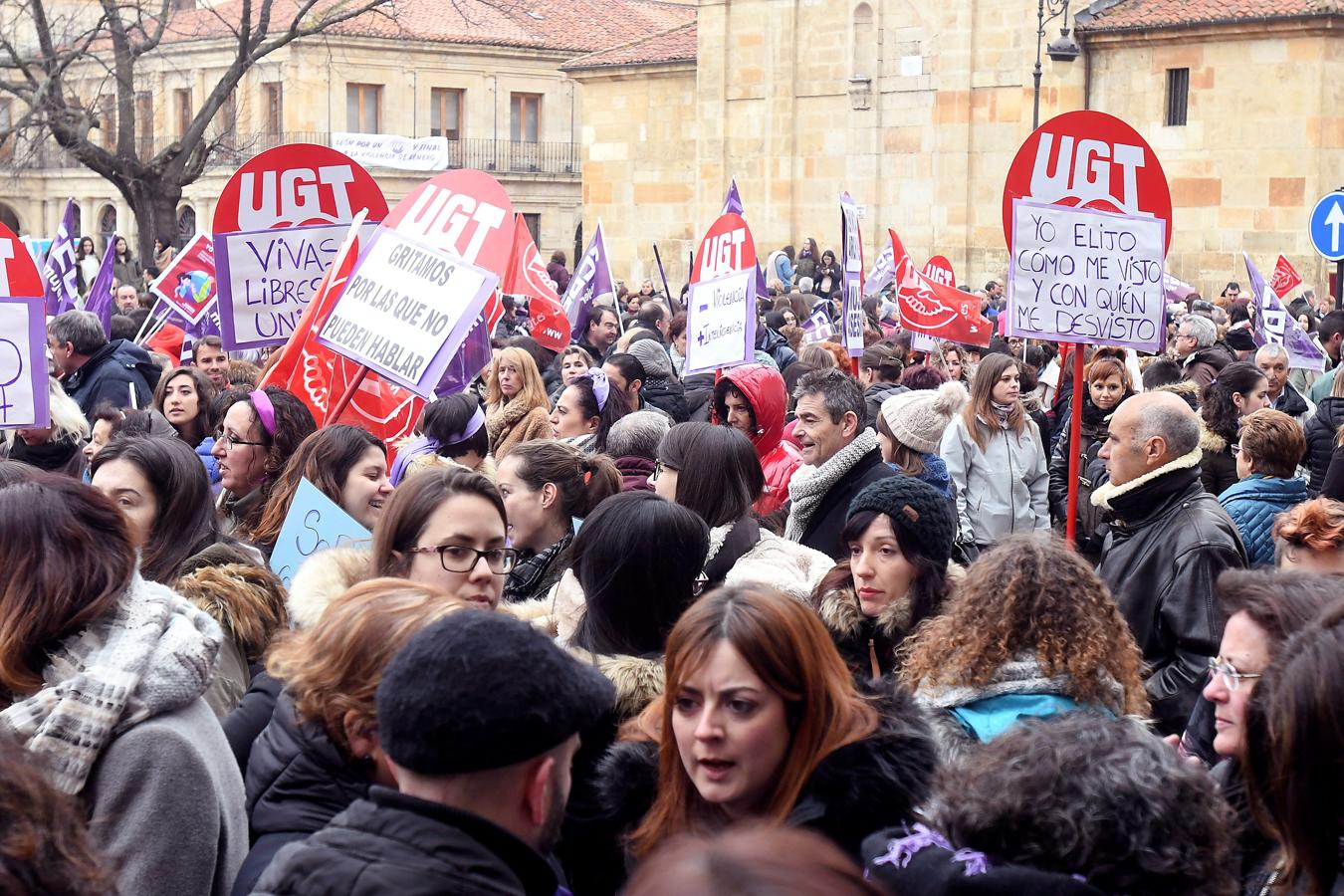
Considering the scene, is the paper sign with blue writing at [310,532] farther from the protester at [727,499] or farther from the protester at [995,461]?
the protester at [995,461]

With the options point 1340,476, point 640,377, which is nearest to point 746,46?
point 640,377

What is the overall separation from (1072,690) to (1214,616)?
1.70m

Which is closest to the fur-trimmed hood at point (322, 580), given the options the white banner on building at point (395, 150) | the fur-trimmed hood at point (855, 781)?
the fur-trimmed hood at point (855, 781)

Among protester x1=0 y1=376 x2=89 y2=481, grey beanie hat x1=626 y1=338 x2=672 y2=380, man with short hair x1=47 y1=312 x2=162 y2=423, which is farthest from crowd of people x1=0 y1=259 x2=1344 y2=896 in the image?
grey beanie hat x1=626 y1=338 x2=672 y2=380

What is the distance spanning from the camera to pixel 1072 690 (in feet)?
11.4

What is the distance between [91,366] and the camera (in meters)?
9.02

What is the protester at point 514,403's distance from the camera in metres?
8.28

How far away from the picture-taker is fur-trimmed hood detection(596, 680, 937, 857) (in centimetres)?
297

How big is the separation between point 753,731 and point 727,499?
2272mm

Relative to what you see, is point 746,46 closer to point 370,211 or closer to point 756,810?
point 370,211

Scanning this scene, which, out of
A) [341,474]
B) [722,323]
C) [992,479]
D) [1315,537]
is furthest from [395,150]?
[1315,537]

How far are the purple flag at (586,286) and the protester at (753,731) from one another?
38.3ft

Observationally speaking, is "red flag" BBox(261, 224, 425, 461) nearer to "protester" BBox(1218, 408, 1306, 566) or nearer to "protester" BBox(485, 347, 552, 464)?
"protester" BBox(485, 347, 552, 464)

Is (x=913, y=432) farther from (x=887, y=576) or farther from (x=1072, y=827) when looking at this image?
(x=1072, y=827)
